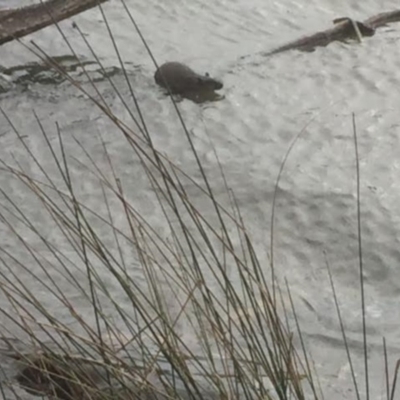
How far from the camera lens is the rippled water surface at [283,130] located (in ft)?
11.6

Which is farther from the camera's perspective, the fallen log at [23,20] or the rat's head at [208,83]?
the rat's head at [208,83]

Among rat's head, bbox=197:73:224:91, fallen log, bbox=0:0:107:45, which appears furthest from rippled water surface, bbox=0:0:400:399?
fallen log, bbox=0:0:107:45

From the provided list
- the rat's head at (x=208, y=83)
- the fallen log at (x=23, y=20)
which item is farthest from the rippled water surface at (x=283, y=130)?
the fallen log at (x=23, y=20)

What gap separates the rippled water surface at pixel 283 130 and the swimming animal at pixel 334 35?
0.15 ft

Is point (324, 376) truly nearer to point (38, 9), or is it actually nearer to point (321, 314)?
point (321, 314)

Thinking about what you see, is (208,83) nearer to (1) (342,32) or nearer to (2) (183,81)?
(2) (183,81)

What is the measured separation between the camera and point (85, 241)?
2.29 meters

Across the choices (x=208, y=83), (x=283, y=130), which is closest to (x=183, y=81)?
(x=208, y=83)

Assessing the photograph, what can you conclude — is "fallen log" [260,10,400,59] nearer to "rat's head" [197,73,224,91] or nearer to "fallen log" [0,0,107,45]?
"rat's head" [197,73,224,91]

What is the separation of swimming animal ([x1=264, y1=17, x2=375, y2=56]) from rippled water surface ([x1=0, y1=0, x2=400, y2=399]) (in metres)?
0.05

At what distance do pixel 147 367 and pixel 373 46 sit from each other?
321cm

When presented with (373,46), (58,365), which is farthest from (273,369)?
(373,46)

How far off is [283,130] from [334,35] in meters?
0.91

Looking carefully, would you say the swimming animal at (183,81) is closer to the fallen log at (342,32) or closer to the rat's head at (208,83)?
the rat's head at (208,83)
